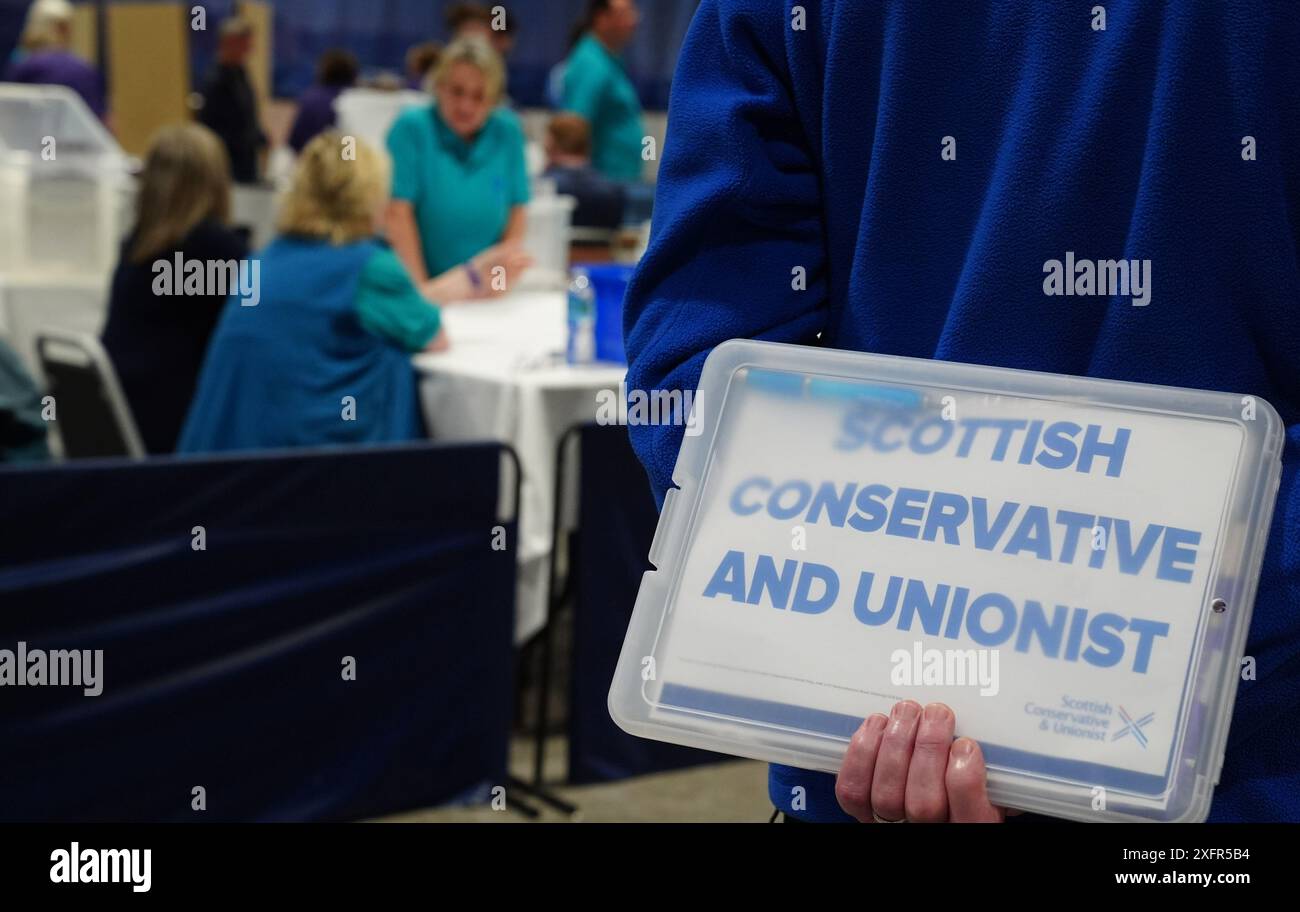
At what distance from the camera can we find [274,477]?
2.88m

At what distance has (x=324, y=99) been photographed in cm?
841

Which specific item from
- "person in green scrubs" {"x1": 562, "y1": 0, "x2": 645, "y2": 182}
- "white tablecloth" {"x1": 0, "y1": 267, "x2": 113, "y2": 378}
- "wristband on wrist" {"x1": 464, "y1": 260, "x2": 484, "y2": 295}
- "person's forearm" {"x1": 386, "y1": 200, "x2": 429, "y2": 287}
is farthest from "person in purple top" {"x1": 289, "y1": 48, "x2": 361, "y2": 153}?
"wristband on wrist" {"x1": 464, "y1": 260, "x2": 484, "y2": 295}

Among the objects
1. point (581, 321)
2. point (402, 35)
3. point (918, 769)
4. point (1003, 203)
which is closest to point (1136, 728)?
point (918, 769)

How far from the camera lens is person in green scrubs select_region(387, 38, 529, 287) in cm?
461

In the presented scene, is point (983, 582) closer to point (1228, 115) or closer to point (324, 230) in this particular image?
point (1228, 115)

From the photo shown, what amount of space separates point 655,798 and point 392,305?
1278 millimetres

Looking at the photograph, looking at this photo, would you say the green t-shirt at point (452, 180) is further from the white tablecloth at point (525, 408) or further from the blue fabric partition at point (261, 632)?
the blue fabric partition at point (261, 632)

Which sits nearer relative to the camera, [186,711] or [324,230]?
[186,711]

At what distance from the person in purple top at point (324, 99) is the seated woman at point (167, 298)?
4417 mm

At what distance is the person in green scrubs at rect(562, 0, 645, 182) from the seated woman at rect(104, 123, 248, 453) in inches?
149

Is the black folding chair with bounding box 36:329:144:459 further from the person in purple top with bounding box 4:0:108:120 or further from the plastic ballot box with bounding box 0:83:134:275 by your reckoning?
the person in purple top with bounding box 4:0:108:120

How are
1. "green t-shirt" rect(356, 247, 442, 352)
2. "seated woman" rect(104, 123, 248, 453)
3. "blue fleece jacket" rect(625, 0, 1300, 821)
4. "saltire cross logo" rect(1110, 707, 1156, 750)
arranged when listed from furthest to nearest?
1. "seated woman" rect(104, 123, 248, 453)
2. "green t-shirt" rect(356, 247, 442, 352)
3. "blue fleece jacket" rect(625, 0, 1300, 821)
4. "saltire cross logo" rect(1110, 707, 1156, 750)

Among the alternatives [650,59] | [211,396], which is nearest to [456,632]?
[211,396]
